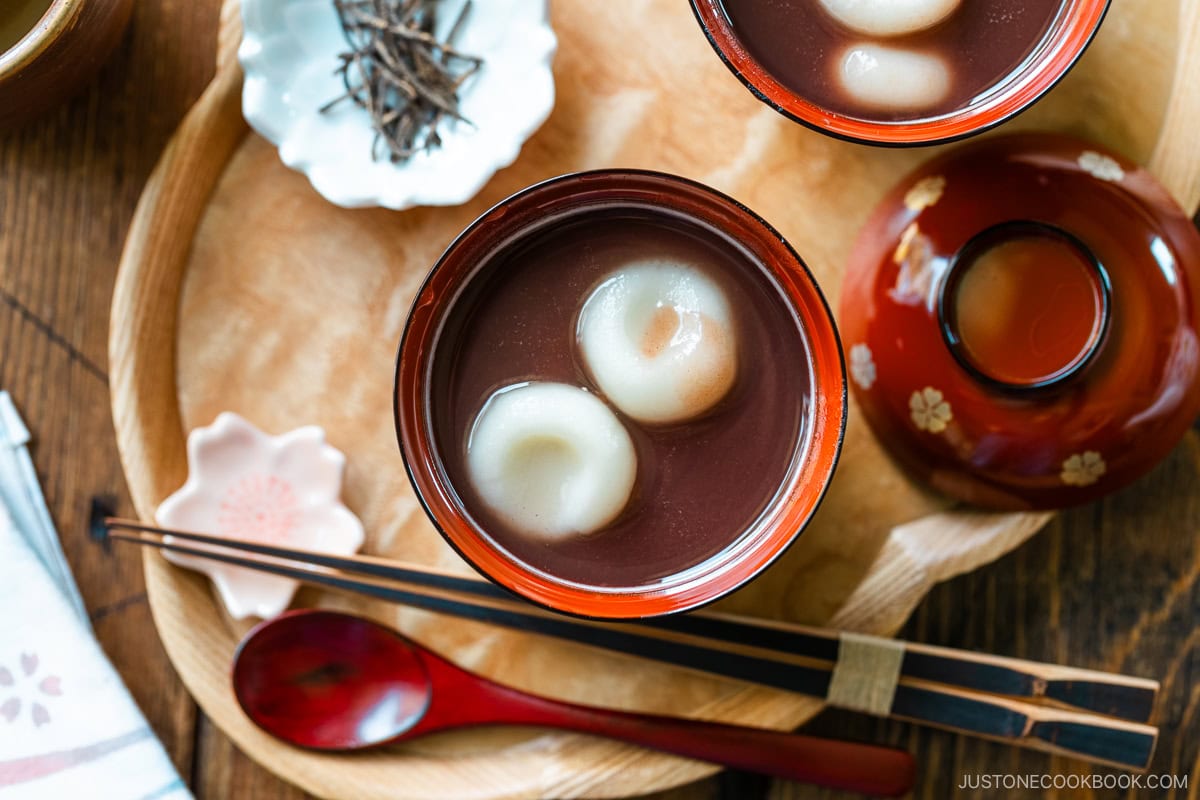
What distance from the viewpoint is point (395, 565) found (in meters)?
1.24

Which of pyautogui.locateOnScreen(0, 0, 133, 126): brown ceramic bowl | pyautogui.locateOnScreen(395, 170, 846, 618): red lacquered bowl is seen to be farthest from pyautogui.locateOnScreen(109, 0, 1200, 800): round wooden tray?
pyautogui.locateOnScreen(395, 170, 846, 618): red lacquered bowl

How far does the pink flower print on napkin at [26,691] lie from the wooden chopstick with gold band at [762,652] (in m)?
0.27

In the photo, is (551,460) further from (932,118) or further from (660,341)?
(932,118)

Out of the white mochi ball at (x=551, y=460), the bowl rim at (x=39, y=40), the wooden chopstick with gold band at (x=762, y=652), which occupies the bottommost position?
the wooden chopstick with gold band at (x=762, y=652)

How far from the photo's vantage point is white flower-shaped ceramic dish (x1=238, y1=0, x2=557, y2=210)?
1.21 m

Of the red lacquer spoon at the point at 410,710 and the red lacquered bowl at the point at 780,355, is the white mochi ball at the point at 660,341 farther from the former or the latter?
the red lacquer spoon at the point at 410,710

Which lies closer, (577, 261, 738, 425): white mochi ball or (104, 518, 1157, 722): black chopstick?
(577, 261, 738, 425): white mochi ball

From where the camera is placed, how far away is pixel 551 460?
1064mm

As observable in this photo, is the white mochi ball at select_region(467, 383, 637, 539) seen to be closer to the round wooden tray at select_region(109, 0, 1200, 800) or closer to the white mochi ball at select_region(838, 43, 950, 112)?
the round wooden tray at select_region(109, 0, 1200, 800)

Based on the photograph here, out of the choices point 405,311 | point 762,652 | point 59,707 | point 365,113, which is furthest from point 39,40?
point 762,652

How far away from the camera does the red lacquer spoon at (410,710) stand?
48.7 inches

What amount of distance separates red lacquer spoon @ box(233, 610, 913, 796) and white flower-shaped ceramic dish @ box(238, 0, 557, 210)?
549 mm

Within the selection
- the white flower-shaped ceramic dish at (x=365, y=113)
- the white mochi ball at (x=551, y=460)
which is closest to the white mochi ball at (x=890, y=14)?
the white flower-shaped ceramic dish at (x=365, y=113)

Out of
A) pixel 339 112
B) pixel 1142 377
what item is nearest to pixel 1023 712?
pixel 1142 377
